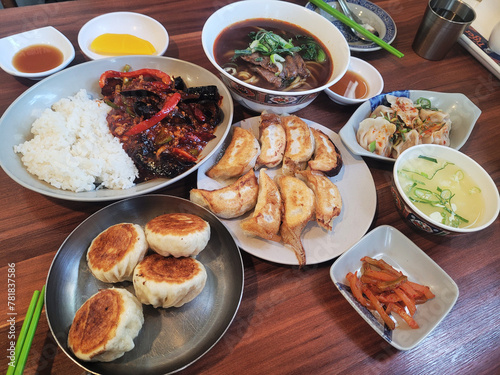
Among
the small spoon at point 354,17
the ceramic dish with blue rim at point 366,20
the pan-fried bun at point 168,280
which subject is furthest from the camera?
the small spoon at point 354,17

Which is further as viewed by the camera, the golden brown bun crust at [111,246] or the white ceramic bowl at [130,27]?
the white ceramic bowl at [130,27]

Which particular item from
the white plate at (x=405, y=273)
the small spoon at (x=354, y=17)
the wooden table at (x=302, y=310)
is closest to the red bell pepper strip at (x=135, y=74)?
the wooden table at (x=302, y=310)

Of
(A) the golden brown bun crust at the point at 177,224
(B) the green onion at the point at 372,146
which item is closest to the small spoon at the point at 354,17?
(B) the green onion at the point at 372,146

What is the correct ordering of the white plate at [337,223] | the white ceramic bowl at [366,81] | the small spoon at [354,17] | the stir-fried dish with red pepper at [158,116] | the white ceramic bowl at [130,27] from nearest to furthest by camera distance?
1. the white plate at [337,223]
2. the stir-fried dish with red pepper at [158,116]
3. the white ceramic bowl at [366,81]
4. the white ceramic bowl at [130,27]
5. the small spoon at [354,17]

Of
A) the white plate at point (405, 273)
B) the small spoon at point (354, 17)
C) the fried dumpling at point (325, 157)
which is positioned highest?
the small spoon at point (354, 17)

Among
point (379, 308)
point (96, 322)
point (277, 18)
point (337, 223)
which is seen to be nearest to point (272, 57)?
point (277, 18)

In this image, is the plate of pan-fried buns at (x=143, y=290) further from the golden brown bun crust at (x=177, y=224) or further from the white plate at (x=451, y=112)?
the white plate at (x=451, y=112)

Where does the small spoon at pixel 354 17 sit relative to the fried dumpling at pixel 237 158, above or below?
above
